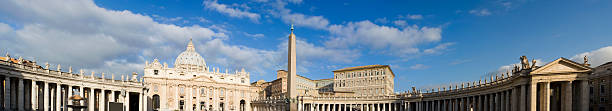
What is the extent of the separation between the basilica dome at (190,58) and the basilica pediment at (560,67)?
375 ft

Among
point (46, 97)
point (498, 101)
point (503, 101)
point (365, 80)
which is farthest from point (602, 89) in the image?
point (46, 97)

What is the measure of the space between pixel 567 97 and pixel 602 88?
15290 mm

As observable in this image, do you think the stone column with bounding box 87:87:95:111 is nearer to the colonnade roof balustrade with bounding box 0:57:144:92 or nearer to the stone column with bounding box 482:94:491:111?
the colonnade roof balustrade with bounding box 0:57:144:92

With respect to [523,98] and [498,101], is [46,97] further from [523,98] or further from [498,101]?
[498,101]

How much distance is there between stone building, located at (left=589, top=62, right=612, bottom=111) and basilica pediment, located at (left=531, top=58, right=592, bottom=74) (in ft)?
43.1

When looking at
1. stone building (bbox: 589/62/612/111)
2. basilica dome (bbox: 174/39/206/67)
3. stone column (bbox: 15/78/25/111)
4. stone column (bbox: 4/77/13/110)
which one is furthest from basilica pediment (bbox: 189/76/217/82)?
stone building (bbox: 589/62/612/111)

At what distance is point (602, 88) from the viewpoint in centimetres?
4844

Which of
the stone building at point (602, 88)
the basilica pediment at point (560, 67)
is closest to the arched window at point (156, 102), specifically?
the basilica pediment at point (560, 67)

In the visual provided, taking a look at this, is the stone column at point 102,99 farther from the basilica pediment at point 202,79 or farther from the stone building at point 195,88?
the basilica pediment at point 202,79

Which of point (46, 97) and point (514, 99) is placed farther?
point (46, 97)

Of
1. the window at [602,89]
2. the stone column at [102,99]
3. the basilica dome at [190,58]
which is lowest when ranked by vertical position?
the stone column at [102,99]

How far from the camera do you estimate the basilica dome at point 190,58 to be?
136m

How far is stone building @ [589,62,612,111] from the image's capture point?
46.6m

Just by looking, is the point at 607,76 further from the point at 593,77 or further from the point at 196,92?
the point at 196,92
